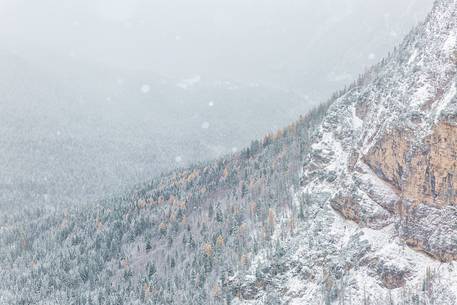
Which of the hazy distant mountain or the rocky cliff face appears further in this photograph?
the hazy distant mountain

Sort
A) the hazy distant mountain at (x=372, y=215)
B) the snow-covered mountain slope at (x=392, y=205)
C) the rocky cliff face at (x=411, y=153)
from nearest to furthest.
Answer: the snow-covered mountain slope at (x=392, y=205), the rocky cliff face at (x=411, y=153), the hazy distant mountain at (x=372, y=215)

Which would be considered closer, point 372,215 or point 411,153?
point 411,153

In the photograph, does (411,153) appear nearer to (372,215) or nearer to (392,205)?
(392,205)

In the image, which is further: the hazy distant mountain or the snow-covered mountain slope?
the hazy distant mountain

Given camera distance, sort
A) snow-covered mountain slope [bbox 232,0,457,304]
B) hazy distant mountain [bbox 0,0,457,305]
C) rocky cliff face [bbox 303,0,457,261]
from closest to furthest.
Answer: snow-covered mountain slope [bbox 232,0,457,304]
rocky cliff face [bbox 303,0,457,261]
hazy distant mountain [bbox 0,0,457,305]

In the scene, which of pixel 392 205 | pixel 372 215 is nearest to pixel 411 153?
pixel 392 205

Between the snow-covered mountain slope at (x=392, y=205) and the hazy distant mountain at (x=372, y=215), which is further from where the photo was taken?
the hazy distant mountain at (x=372, y=215)

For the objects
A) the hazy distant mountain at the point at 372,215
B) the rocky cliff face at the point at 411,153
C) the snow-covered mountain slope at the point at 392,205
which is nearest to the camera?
the snow-covered mountain slope at the point at 392,205

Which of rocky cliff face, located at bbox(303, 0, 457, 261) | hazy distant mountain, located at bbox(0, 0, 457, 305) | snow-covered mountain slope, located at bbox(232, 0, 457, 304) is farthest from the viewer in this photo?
hazy distant mountain, located at bbox(0, 0, 457, 305)

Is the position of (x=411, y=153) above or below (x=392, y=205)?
above
